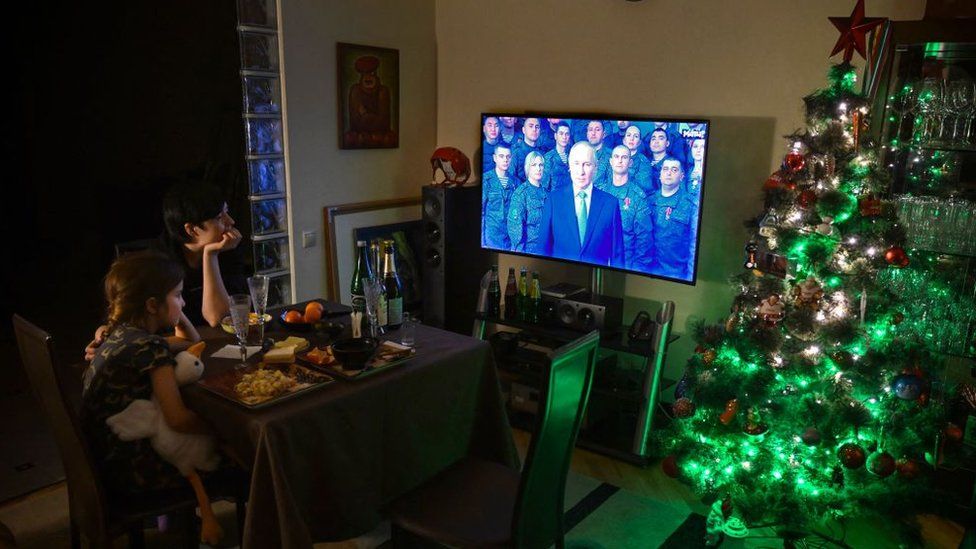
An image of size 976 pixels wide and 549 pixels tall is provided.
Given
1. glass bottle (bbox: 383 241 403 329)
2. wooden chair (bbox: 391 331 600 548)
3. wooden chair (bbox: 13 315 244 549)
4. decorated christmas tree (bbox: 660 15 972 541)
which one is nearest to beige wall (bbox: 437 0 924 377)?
decorated christmas tree (bbox: 660 15 972 541)

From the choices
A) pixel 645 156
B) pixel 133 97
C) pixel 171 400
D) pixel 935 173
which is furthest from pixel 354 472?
pixel 133 97

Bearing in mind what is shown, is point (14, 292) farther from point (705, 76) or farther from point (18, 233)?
point (705, 76)

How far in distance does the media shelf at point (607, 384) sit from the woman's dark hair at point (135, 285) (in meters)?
1.61

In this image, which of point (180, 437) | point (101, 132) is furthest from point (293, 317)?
point (101, 132)

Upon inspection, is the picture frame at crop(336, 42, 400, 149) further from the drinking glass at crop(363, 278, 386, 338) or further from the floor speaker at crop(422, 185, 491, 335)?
the drinking glass at crop(363, 278, 386, 338)

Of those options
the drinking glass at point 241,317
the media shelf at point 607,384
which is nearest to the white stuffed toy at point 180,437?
the drinking glass at point 241,317

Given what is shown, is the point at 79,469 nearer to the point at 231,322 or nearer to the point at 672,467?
the point at 231,322

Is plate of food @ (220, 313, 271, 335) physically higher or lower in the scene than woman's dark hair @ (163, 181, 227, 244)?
lower

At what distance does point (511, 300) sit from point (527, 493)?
1.86 metres

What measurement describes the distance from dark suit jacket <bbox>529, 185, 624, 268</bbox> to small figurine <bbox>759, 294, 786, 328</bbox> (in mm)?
858

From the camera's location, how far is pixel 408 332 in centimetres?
246

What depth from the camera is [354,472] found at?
201 cm

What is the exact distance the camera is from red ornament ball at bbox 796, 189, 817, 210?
2.52 metres

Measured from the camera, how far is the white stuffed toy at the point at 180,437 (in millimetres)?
1946
